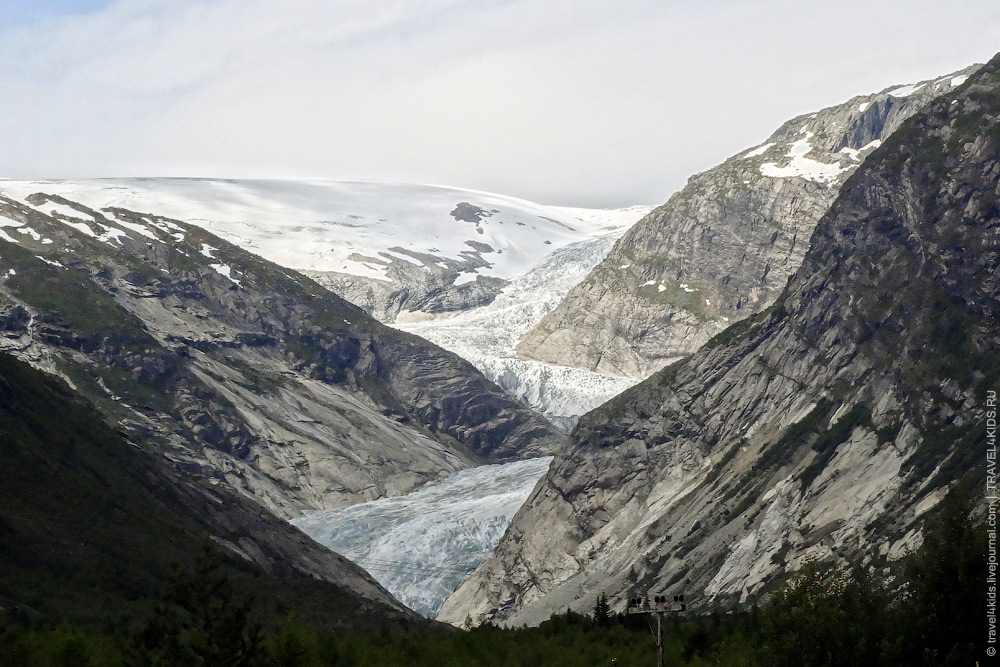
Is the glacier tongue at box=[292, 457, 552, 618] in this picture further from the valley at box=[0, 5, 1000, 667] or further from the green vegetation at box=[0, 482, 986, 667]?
the green vegetation at box=[0, 482, 986, 667]

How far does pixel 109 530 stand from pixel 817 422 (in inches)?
2727

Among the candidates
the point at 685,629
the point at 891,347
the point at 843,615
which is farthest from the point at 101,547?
the point at 891,347

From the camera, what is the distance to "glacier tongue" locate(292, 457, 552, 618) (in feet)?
567

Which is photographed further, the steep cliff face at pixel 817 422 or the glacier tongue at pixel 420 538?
the glacier tongue at pixel 420 538

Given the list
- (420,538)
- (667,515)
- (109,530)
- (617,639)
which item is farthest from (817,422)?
(109,530)

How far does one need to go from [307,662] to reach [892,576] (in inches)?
2110

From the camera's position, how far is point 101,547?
87125mm

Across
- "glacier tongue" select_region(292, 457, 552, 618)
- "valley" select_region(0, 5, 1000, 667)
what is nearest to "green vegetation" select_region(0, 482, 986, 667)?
"valley" select_region(0, 5, 1000, 667)

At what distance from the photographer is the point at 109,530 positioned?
90.8 metres

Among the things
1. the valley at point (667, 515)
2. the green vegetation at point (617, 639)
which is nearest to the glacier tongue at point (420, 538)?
the valley at point (667, 515)

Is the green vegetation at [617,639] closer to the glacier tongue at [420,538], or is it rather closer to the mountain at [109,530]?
the mountain at [109,530]

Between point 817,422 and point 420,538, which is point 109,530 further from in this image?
point 420,538

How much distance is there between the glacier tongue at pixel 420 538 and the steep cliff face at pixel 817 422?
9279 mm

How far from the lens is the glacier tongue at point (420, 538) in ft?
567
